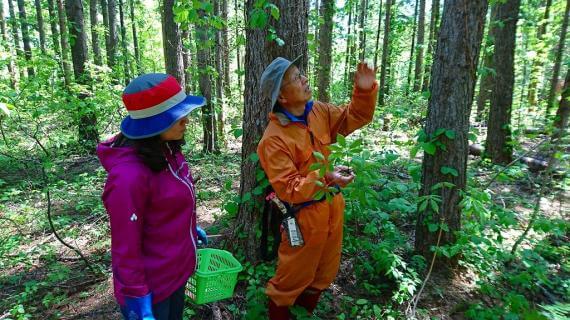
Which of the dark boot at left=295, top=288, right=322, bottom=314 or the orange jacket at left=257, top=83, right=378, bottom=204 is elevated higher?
the orange jacket at left=257, top=83, right=378, bottom=204

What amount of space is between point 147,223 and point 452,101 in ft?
9.25

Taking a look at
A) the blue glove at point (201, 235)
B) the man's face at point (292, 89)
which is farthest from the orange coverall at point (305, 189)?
the blue glove at point (201, 235)

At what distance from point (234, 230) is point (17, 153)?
332 inches

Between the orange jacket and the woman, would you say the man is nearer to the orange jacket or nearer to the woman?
the orange jacket

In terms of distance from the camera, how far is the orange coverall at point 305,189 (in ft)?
8.37

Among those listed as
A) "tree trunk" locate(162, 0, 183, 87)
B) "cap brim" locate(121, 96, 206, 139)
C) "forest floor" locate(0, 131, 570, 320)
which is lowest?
"forest floor" locate(0, 131, 570, 320)

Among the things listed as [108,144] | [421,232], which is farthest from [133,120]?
[421,232]

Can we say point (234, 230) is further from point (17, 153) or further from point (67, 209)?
point (17, 153)

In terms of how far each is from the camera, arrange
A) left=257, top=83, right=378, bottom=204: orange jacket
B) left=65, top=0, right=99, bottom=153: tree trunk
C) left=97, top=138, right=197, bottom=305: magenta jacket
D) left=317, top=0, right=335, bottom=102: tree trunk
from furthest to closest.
→ left=317, top=0, right=335, bottom=102: tree trunk, left=65, top=0, right=99, bottom=153: tree trunk, left=257, top=83, right=378, bottom=204: orange jacket, left=97, top=138, right=197, bottom=305: magenta jacket

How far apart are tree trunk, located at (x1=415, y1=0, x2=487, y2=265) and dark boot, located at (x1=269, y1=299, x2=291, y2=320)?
5.12 feet

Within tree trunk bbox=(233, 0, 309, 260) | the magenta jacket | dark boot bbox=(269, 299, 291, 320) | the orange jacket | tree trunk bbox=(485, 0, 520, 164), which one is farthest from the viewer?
tree trunk bbox=(485, 0, 520, 164)

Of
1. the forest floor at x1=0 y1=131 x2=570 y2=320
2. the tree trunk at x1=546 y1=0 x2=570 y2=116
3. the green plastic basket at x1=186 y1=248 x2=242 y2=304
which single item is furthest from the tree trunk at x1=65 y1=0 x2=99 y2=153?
the tree trunk at x1=546 y1=0 x2=570 y2=116

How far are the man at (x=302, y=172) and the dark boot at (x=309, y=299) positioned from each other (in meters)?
0.01

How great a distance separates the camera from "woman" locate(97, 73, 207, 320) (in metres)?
1.82
